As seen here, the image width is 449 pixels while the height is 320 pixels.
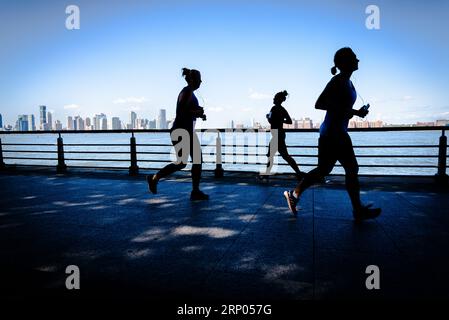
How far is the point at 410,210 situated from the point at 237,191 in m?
2.98

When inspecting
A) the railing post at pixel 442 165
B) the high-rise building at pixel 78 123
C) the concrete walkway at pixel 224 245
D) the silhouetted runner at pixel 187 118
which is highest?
the high-rise building at pixel 78 123

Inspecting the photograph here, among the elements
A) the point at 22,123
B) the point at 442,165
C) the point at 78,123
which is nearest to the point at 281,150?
the point at 442,165

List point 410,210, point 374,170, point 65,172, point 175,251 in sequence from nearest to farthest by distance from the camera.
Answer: point 175,251
point 410,210
point 65,172
point 374,170

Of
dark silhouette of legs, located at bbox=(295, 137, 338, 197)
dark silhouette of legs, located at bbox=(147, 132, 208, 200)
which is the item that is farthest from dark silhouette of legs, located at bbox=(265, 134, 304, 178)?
dark silhouette of legs, located at bbox=(295, 137, 338, 197)

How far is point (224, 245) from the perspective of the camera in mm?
3068

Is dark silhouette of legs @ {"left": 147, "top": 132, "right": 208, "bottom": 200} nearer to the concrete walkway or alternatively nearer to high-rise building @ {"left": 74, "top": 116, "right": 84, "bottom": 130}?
the concrete walkway

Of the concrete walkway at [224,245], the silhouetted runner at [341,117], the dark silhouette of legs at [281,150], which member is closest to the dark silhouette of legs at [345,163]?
the silhouetted runner at [341,117]

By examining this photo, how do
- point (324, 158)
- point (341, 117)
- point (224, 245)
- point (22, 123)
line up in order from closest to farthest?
point (224, 245)
point (341, 117)
point (324, 158)
point (22, 123)

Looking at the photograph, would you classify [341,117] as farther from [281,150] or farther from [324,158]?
[281,150]

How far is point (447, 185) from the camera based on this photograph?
6266 mm

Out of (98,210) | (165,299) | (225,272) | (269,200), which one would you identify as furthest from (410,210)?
(98,210)

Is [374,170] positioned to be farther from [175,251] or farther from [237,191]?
[175,251]

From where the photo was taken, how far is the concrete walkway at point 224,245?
2184 millimetres

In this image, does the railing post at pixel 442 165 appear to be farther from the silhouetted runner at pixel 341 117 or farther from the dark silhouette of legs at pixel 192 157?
the dark silhouette of legs at pixel 192 157
